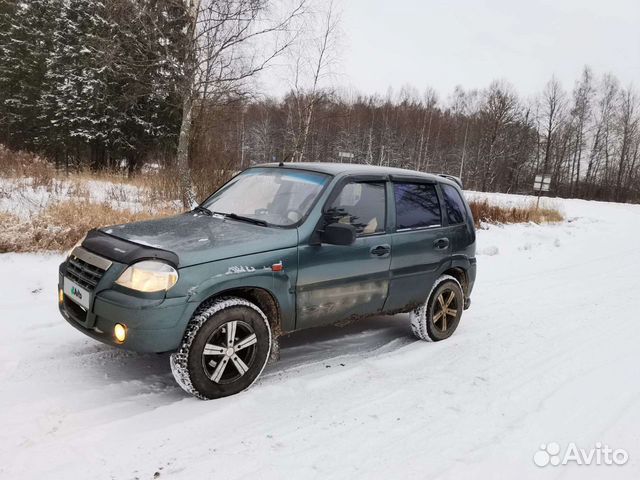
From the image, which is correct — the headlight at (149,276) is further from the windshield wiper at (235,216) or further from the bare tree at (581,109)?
the bare tree at (581,109)

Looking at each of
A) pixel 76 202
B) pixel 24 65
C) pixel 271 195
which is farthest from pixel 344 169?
pixel 24 65

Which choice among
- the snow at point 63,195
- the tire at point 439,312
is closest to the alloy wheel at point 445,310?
the tire at point 439,312

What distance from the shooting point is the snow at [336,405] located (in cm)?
278

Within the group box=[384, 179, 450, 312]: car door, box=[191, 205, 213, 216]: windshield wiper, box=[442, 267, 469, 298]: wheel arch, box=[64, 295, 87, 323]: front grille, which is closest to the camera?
box=[64, 295, 87, 323]: front grille

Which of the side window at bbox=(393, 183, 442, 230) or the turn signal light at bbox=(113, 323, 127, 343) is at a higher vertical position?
the side window at bbox=(393, 183, 442, 230)

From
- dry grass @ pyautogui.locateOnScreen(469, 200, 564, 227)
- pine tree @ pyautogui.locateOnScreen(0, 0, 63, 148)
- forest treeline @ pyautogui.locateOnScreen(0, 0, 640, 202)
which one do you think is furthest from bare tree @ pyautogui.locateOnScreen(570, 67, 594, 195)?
pine tree @ pyautogui.locateOnScreen(0, 0, 63, 148)

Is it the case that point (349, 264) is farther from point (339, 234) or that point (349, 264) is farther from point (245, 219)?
point (245, 219)

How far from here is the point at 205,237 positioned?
357cm

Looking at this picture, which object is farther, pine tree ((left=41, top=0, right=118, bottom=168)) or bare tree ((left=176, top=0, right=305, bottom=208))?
pine tree ((left=41, top=0, right=118, bottom=168))

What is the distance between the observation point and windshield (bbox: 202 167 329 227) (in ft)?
13.3

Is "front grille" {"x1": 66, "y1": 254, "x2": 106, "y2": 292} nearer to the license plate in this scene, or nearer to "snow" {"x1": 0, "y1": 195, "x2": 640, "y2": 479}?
the license plate

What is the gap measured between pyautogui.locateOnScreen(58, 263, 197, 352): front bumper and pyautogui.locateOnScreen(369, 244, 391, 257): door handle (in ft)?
5.84

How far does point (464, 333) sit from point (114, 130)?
21.0 meters

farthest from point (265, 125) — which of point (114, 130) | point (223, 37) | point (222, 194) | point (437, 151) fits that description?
point (222, 194)
